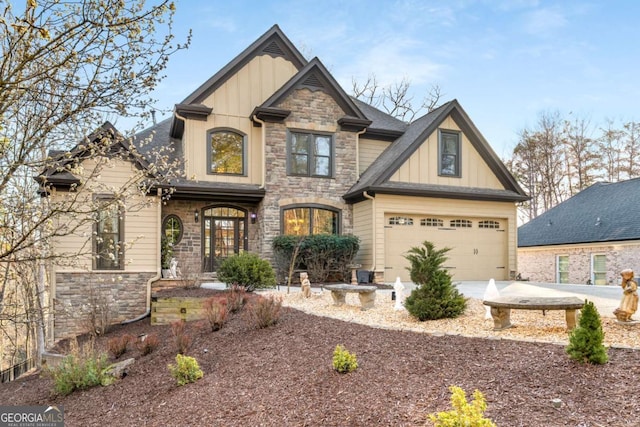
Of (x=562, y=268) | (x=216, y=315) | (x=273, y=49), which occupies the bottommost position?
(x=562, y=268)

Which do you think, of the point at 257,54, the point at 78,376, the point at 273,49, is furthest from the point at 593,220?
the point at 78,376

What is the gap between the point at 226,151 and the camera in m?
14.7

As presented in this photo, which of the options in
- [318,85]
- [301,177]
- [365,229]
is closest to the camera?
[365,229]

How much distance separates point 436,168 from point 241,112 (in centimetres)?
645

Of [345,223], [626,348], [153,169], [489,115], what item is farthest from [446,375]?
[489,115]

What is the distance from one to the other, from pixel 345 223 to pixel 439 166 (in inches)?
138

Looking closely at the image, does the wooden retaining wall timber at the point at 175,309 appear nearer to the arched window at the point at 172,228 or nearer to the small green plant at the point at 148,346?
the small green plant at the point at 148,346

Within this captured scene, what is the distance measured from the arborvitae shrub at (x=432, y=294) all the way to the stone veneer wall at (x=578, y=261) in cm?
1120

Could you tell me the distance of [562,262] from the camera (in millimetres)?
18359

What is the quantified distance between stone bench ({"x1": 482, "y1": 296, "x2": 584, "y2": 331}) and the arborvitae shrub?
89 cm

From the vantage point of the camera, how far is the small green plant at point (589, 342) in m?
4.26

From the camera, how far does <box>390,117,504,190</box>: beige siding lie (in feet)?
47.6

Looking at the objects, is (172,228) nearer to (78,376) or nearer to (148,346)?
(148,346)

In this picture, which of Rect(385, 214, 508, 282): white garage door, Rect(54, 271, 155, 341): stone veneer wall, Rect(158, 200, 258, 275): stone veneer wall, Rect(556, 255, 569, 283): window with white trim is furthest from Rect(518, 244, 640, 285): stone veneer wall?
Rect(54, 271, 155, 341): stone veneer wall
